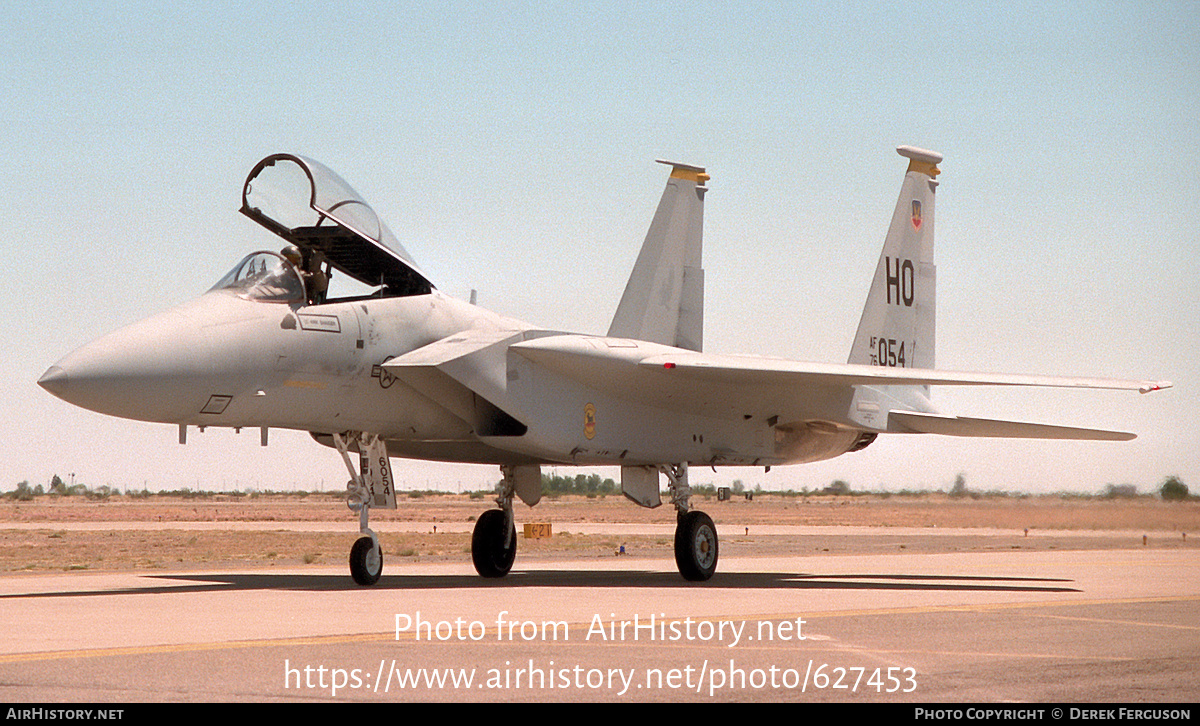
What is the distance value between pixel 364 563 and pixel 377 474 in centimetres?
111

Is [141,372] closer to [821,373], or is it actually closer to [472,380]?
[472,380]

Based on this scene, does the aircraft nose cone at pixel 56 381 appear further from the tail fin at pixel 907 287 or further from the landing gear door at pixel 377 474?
the tail fin at pixel 907 287

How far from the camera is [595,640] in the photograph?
9.80 meters

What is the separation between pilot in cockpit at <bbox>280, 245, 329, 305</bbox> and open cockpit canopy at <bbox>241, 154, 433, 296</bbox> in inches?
1.5

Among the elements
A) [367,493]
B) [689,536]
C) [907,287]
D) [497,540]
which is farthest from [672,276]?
[367,493]

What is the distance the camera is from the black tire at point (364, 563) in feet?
50.0

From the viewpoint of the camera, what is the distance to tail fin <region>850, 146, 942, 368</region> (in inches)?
858

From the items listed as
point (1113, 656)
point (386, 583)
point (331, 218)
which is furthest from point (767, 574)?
point (1113, 656)

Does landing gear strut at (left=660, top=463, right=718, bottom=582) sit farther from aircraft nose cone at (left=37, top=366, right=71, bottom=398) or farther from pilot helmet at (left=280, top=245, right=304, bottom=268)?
aircraft nose cone at (left=37, top=366, right=71, bottom=398)

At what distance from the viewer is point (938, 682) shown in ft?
25.1

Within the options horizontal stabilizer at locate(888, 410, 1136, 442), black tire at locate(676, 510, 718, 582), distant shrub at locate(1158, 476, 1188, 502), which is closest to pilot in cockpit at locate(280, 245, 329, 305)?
black tire at locate(676, 510, 718, 582)

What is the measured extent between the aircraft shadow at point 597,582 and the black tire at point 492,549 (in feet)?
0.71
